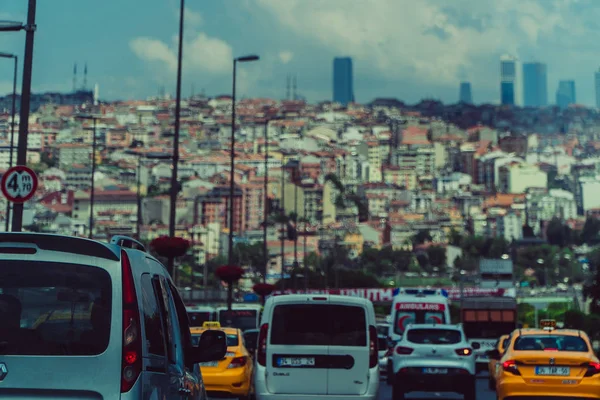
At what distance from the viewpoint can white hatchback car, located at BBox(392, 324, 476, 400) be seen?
21141mm

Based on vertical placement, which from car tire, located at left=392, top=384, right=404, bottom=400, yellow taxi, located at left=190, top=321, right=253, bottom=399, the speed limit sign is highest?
the speed limit sign

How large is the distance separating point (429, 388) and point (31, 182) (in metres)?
7.01

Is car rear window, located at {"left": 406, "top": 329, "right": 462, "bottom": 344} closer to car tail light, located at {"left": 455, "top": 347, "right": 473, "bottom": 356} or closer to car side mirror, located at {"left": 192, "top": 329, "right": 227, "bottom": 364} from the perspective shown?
car tail light, located at {"left": 455, "top": 347, "right": 473, "bottom": 356}

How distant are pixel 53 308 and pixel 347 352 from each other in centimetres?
954

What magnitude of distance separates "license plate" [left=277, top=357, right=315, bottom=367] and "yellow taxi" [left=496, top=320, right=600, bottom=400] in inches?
95.2

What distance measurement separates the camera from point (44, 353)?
5727 mm

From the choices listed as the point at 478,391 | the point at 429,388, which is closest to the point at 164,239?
the point at 478,391

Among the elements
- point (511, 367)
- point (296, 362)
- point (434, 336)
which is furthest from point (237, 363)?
point (511, 367)

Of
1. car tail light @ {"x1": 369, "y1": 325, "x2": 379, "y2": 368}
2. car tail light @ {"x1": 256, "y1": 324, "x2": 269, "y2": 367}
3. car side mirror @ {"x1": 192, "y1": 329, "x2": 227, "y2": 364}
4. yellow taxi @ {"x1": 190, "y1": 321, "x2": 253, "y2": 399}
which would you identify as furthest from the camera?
yellow taxi @ {"x1": 190, "y1": 321, "x2": 253, "y2": 399}

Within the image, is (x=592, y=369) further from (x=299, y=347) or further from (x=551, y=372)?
(x=299, y=347)

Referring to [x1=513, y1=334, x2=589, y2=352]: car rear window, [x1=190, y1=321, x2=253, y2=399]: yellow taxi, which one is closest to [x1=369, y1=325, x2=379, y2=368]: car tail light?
[x1=513, y1=334, x2=589, y2=352]: car rear window

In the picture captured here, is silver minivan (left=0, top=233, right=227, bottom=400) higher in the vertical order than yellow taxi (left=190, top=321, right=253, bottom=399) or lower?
higher

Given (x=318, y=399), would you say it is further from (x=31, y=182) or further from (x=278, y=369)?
(x=31, y=182)

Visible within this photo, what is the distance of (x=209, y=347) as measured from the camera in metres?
7.51
